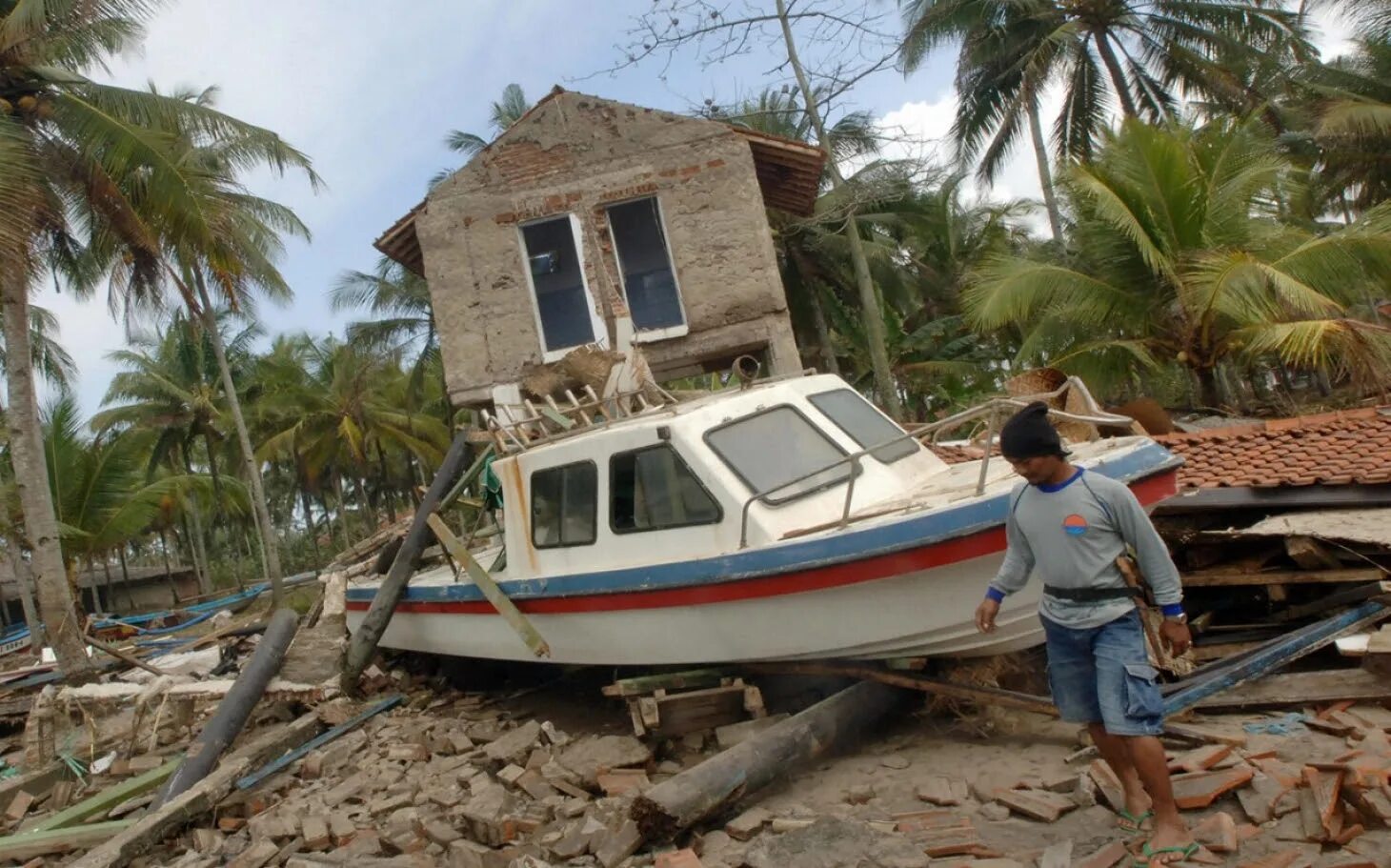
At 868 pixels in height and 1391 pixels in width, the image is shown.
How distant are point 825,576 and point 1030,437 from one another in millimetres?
1706

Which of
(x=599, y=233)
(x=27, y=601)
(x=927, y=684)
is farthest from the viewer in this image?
(x=27, y=601)

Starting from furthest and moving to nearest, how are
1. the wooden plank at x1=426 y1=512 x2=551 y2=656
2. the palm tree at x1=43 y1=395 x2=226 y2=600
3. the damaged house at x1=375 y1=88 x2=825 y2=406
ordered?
the palm tree at x1=43 y1=395 x2=226 y2=600 < the damaged house at x1=375 y1=88 x2=825 y2=406 < the wooden plank at x1=426 y1=512 x2=551 y2=656

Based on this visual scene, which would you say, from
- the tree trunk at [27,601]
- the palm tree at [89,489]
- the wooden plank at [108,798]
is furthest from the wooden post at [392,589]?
the tree trunk at [27,601]

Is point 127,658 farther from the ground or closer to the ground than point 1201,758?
farther from the ground

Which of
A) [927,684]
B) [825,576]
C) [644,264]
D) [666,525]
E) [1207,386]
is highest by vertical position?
[644,264]

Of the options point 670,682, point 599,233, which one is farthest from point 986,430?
point 599,233

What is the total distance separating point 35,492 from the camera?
34.9ft

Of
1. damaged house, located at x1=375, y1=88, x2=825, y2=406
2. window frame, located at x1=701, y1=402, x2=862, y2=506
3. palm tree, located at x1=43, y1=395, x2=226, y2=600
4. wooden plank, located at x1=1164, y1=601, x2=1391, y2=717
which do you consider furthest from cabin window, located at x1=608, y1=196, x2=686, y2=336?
palm tree, located at x1=43, y1=395, x2=226, y2=600

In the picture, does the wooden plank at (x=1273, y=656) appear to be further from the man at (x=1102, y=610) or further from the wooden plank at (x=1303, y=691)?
the man at (x=1102, y=610)

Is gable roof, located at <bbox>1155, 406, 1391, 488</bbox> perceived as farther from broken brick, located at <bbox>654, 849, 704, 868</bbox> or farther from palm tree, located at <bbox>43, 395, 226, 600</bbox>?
palm tree, located at <bbox>43, 395, 226, 600</bbox>

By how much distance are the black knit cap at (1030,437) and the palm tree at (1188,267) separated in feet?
26.4

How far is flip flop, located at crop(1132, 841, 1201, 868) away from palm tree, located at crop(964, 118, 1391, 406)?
819 centimetres

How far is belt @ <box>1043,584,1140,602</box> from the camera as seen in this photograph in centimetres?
331

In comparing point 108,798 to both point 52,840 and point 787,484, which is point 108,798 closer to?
point 52,840
